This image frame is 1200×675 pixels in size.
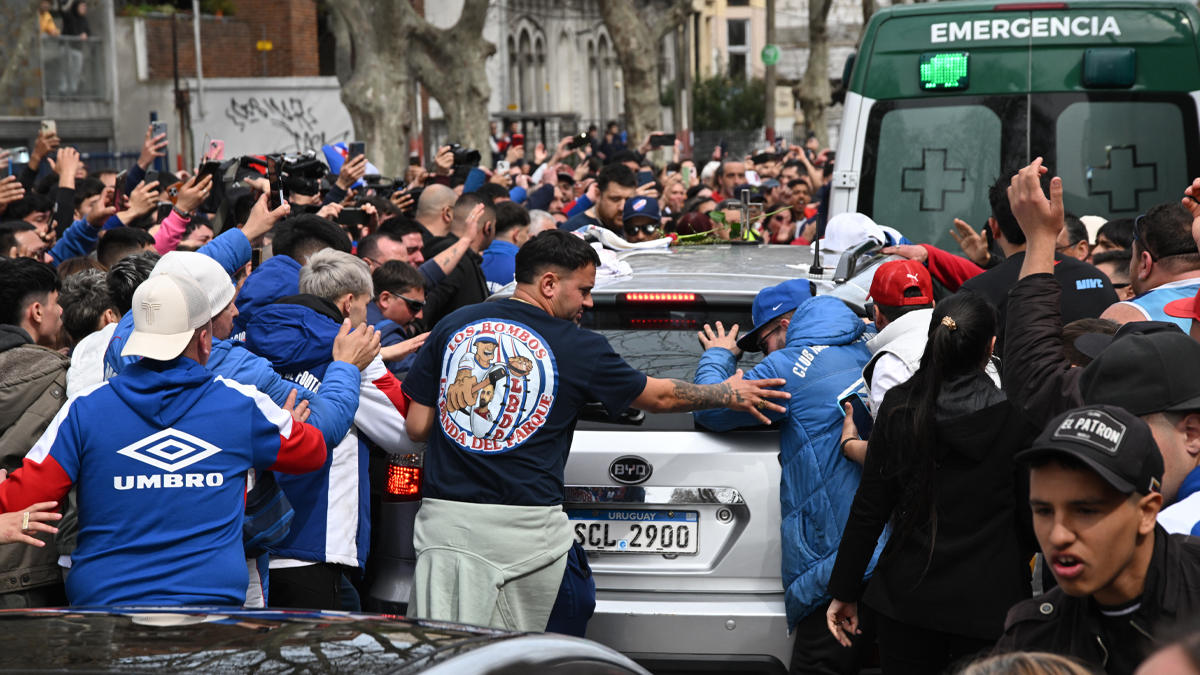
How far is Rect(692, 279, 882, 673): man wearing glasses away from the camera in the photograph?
4.07m

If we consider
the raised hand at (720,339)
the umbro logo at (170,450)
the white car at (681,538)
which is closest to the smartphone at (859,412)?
the white car at (681,538)

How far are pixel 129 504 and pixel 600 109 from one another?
46.4m

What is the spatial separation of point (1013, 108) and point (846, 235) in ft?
6.62

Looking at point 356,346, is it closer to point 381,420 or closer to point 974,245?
point 381,420

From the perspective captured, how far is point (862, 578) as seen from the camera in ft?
12.3

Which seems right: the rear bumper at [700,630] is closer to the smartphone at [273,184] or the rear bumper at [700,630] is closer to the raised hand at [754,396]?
the raised hand at [754,396]

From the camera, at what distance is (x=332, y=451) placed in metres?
4.24

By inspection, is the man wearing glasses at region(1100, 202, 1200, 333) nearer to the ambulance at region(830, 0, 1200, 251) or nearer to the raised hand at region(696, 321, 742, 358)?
the raised hand at region(696, 321, 742, 358)

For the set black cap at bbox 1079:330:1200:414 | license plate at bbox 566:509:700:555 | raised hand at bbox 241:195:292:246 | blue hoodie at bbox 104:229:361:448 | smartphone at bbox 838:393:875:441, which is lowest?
license plate at bbox 566:509:700:555

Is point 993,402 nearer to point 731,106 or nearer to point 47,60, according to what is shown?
point 47,60

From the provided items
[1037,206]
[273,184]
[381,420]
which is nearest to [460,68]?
[273,184]

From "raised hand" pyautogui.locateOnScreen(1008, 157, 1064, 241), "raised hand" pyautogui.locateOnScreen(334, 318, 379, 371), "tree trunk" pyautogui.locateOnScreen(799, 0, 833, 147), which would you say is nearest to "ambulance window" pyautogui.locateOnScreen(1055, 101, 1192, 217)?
"raised hand" pyautogui.locateOnScreen(1008, 157, 1064, 241)

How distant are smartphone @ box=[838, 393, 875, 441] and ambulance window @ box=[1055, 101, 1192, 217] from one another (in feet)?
12.8

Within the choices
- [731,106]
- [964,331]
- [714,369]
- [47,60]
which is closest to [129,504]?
[714,369]
